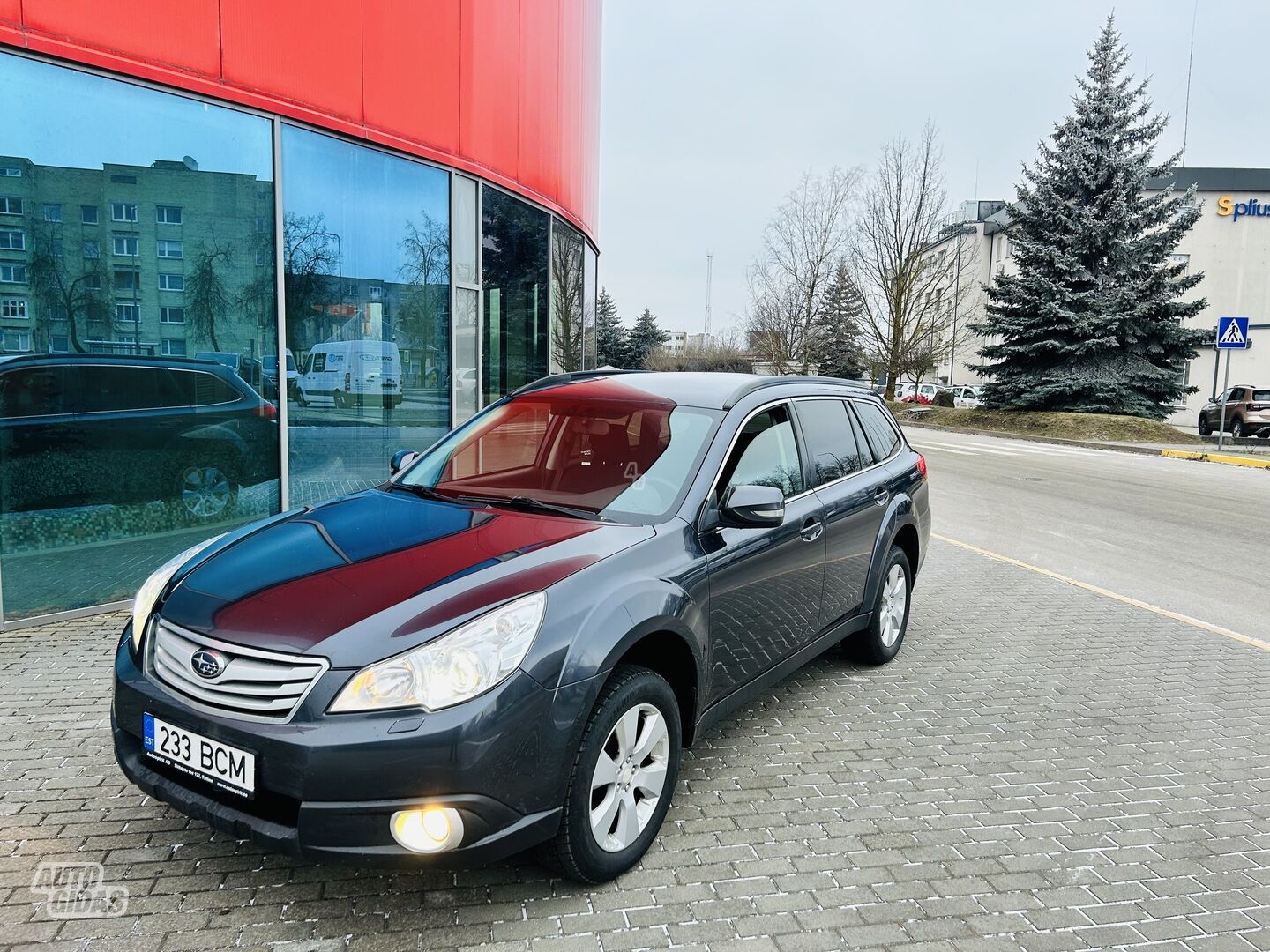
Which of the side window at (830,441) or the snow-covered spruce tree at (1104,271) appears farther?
the snow-covered spruce tree at (1104,271)

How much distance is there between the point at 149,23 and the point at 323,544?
4.69m

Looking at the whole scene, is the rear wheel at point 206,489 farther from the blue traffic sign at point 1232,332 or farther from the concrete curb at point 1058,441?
the blue traffic sign at point 1232,332

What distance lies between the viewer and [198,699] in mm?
2670

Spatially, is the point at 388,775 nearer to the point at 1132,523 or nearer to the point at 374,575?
the point at 374,575

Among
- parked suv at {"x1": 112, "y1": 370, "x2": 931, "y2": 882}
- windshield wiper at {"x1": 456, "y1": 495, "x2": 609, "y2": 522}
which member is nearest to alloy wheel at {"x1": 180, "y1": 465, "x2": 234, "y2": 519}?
parked suv at {"x1": 112, "y1": 370, "x2": 931, "y2": 882}

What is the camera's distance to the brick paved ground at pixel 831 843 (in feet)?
9.00

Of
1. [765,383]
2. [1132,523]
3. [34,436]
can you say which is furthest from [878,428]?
[1132,523]

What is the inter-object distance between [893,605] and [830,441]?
132 centimetres

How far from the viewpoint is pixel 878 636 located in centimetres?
525

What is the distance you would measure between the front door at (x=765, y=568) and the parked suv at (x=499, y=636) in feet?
0.05

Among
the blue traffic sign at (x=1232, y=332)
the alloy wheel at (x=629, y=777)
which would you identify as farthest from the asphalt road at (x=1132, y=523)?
the alloy wheel at (x=629, y=777)

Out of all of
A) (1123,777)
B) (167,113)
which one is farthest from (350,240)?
(1123,777)

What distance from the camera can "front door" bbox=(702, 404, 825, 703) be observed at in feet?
11.6

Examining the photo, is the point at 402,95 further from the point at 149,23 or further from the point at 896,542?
the point at 896,542
